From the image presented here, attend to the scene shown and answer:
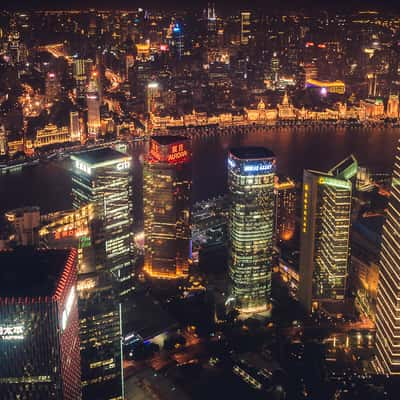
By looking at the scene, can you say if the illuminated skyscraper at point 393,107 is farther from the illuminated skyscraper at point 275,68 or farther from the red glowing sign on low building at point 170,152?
the red glowing sign on low building at point 170,152

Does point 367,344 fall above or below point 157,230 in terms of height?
below

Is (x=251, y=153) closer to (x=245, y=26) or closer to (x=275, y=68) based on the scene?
(x=275, y=68)

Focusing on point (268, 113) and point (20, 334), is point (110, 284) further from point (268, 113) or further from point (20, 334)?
point (268, 113)

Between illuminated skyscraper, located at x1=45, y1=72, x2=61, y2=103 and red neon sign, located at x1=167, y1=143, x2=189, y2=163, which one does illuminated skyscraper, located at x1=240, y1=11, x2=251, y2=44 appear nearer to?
illuminated skyscraper, located at x1=45, y1=72, x2=61, y2=103

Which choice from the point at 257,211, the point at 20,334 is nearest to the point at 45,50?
the point at 257,211

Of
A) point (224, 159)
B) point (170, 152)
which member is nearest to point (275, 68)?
point (224, 159)

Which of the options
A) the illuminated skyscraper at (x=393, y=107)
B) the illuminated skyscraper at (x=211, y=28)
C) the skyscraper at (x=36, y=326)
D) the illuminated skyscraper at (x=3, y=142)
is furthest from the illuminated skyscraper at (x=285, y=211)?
the illuminated skyscraper at (x=211, y=28)
